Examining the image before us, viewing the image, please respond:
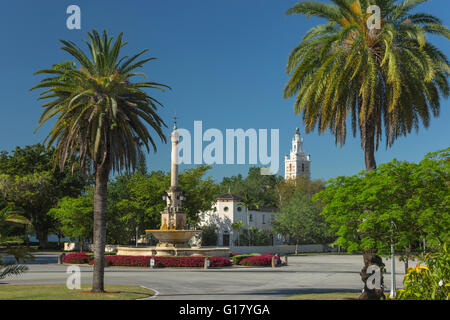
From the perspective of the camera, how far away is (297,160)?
17350 centimetres

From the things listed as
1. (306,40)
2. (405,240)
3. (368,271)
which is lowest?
(368,271)

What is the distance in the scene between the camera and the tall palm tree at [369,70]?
17.8 meters

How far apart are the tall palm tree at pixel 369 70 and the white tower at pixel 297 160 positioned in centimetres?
15375

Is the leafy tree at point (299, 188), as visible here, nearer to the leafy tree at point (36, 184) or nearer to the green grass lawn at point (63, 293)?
the leafy tree at point (36, 184)

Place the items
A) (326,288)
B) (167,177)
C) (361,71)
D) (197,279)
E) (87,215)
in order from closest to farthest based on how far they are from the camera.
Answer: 1. (361,71)
2. (326,288)
3. (197,279)
4. (87,215)
5. (167,177)

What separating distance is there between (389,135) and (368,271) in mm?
5688

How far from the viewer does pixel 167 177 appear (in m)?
64.6

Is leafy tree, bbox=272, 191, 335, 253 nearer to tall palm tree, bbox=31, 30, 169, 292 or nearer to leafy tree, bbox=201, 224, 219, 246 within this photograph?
leafy tree, bbox=201, 224, 219, 246

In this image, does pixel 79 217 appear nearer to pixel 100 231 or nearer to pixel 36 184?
pixel 36 184

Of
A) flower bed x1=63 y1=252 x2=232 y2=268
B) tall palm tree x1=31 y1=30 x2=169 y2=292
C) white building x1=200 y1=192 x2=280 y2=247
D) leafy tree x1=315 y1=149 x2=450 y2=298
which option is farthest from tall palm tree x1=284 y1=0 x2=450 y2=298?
white building x1=200 y1=192 x2=280 y2=247

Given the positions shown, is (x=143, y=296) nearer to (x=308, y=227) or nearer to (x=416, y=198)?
(x=416, y=198)

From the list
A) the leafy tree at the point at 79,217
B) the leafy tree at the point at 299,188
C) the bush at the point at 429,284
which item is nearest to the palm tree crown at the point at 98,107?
the bush at the point at 429,284

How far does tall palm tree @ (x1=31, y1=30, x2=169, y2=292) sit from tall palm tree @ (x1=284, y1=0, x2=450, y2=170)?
695cm

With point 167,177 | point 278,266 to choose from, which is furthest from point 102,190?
point 167,177
